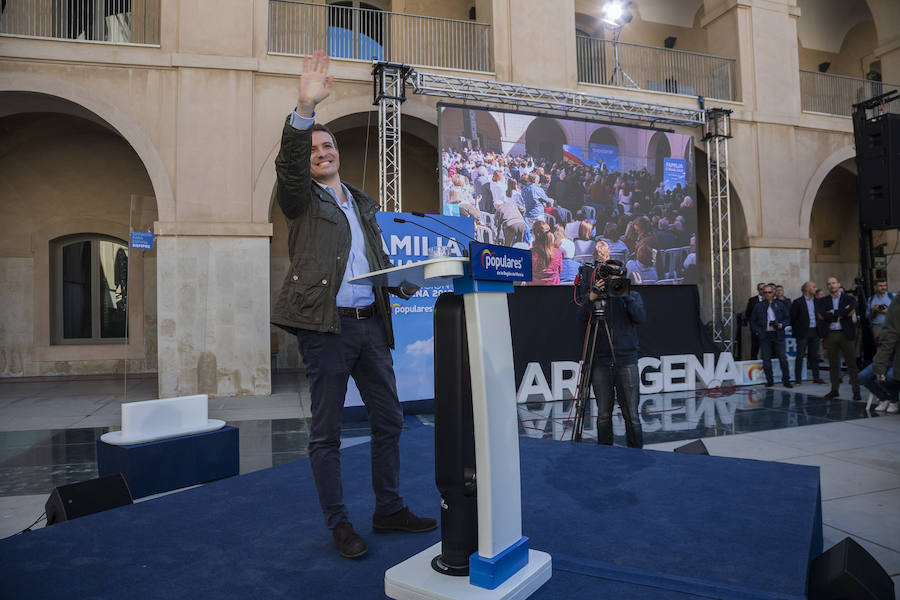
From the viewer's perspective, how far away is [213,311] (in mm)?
8672

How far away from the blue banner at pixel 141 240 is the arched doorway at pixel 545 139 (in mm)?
6194

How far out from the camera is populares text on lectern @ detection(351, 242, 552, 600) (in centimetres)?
166

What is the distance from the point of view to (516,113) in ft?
32.0

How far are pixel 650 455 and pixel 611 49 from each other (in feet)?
42.4

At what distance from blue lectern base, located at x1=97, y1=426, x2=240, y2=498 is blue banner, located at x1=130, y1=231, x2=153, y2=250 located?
477cm

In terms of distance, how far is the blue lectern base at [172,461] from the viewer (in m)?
3.29

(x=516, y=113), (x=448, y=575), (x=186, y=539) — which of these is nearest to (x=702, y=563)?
(x=448, y=575)

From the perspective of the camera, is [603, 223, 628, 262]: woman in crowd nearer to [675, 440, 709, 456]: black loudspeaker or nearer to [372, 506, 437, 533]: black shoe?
[675, 440, 709, 456]: black loudspeaker

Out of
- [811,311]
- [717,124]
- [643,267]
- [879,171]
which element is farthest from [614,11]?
[811,311]

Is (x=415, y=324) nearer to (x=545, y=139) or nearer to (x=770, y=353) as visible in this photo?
(x=545, y=139)

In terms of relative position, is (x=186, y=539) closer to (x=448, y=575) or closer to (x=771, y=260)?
(x=448, y=575)

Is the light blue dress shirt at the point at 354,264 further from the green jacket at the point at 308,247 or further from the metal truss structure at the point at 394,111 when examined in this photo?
the metal truss structure at the point at 394,111

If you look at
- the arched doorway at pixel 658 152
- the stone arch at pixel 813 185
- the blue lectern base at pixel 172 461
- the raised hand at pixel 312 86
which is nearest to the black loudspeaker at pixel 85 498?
the blue lectern base at pixel 172 461

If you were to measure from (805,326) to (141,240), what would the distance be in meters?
9.93
